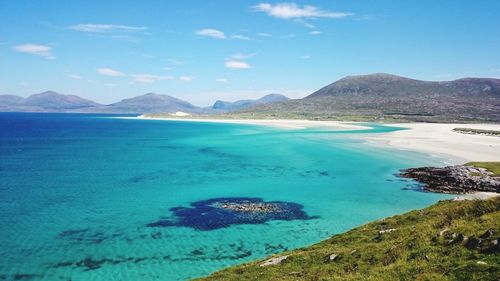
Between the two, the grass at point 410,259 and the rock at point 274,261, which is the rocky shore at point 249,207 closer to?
the grass at point 410,259

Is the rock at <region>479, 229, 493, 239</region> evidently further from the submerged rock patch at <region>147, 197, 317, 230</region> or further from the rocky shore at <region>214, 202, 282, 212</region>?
the rocky shore at <region>214, 202, 282, 212</region>

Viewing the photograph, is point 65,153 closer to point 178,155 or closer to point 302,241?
point 178,155

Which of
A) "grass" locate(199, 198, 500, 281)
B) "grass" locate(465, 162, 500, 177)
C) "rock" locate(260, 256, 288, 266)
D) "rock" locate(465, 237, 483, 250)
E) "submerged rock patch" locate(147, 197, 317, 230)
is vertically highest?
"rock" locate(465, 237, 483, 250)

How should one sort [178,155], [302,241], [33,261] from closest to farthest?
[33,261]
[302,241]
[178,155]

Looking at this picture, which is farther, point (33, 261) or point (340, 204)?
point (340, 204)

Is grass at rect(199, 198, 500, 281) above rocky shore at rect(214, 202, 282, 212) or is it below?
above

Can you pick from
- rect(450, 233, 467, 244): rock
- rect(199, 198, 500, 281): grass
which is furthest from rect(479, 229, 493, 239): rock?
rect(450, 233, 467, 244): rock

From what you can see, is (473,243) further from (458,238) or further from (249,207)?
(249,207)

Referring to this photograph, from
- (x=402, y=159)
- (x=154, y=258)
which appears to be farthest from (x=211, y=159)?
(x=154, y=258)
